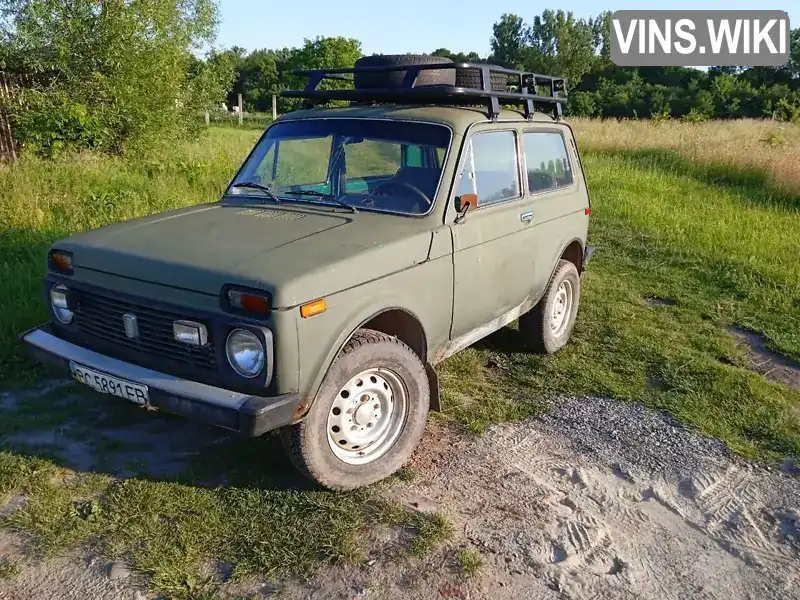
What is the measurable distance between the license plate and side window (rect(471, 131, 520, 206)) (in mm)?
2343

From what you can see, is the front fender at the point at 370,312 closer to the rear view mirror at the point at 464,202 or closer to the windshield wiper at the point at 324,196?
the rear view mirror at the point at 464,202

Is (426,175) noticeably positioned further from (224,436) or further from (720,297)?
(720,297)

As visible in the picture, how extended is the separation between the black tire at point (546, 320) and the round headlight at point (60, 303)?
339cm

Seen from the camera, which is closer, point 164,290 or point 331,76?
point 164,290

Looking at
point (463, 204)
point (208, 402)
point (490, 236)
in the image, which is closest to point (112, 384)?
point (208, 402)

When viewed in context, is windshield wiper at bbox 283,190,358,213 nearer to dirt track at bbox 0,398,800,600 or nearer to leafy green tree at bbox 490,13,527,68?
dirt track at bbox 0,398,800,600

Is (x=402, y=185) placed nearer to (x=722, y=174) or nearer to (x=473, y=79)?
(x=473, y=79)

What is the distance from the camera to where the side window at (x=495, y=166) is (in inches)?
169

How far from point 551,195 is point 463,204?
144 centimetres

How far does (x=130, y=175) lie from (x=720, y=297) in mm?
8713

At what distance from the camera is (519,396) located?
4.77 meters

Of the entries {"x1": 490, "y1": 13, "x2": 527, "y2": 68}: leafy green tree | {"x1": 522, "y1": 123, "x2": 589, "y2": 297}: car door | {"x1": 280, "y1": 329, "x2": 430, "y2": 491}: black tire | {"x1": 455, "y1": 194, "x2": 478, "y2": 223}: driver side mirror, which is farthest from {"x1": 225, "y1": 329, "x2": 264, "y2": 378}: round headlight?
{"x1": 490, "y1": 13, "x2": 527, "y2": 68}: leafy green tree

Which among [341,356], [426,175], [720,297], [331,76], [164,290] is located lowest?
[720,297]

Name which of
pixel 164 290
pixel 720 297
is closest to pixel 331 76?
pixel 164 290
